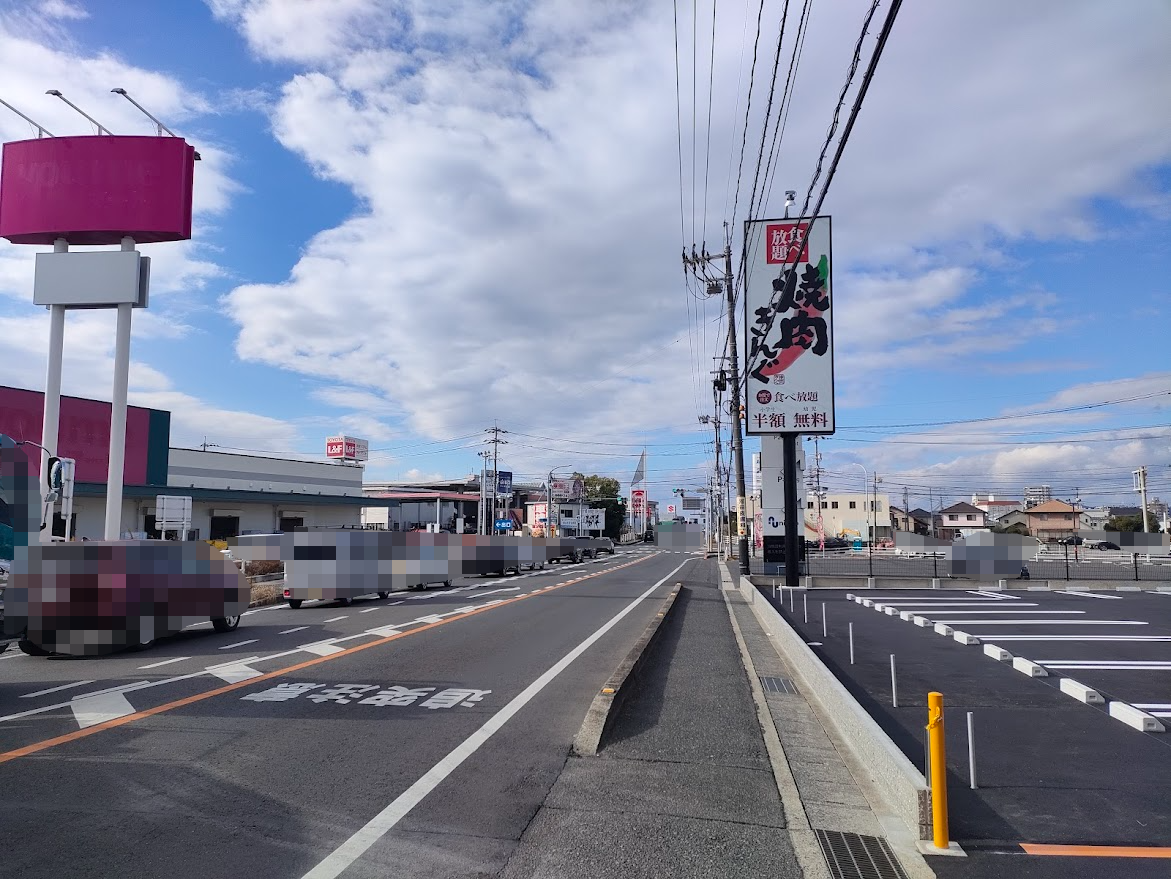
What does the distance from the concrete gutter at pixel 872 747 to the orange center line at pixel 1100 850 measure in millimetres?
617

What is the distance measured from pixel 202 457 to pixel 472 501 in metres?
40.4

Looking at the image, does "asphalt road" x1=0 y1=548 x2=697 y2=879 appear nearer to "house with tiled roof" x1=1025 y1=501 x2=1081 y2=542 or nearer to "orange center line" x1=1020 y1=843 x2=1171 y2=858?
"orange center line" x1=1020 y1=843 x2=1171 y2=858

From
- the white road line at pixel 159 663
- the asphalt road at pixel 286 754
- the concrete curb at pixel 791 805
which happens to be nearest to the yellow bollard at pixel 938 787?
the concrete curb at pixel 791 805

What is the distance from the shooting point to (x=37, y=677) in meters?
9.41

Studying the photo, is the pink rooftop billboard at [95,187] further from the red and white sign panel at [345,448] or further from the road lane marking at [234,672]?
the red and white sign panel at [345,448]

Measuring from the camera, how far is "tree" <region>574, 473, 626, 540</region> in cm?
10231

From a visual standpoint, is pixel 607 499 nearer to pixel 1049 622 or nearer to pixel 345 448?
pixel 345 448

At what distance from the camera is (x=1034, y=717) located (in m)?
7.68

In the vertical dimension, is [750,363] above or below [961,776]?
above

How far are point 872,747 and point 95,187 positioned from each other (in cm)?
2411

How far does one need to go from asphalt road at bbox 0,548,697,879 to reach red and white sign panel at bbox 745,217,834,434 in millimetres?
12368

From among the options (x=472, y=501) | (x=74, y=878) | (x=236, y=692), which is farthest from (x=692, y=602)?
(x=472, y=501)

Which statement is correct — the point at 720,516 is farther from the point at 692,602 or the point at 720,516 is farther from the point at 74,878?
the point at 74,878

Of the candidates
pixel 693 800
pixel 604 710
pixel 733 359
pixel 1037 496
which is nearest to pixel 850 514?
pixel 1037 496
